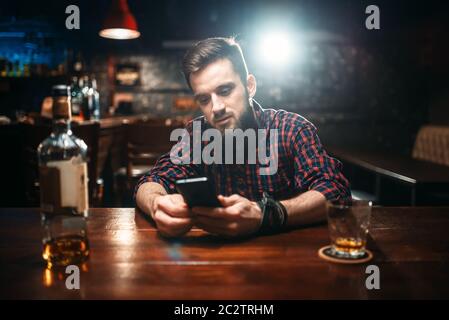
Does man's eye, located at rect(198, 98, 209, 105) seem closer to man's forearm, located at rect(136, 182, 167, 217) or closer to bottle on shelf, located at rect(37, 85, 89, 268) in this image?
man's forearm, located at rect(136, 182, 167, 217)

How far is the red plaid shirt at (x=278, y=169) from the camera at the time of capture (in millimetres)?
1689

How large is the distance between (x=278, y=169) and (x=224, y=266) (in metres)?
A: 0.95

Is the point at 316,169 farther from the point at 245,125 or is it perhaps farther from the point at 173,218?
the point at 173,218

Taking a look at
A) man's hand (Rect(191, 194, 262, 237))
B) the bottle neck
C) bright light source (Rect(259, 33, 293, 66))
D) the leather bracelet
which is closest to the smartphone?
man's hand (Rect(191, 194, 262, 237))

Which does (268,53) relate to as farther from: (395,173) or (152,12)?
(395,173)

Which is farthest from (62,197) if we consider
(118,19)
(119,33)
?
(119,33)

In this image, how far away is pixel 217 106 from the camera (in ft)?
5.55

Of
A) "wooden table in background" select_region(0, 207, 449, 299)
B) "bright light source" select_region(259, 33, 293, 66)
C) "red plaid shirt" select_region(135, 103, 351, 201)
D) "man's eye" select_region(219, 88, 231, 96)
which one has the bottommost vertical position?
"wooden table in background" select_region(0, 207, 449, 299)

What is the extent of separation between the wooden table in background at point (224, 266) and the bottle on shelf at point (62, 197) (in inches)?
1.7

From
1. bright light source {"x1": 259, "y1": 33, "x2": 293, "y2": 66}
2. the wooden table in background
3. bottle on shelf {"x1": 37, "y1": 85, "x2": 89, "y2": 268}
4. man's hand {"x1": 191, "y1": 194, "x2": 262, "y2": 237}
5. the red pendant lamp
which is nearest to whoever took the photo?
the wooden table in background

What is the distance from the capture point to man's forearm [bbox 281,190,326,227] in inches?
48.4

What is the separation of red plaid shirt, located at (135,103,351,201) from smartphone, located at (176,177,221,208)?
23.1 inches
